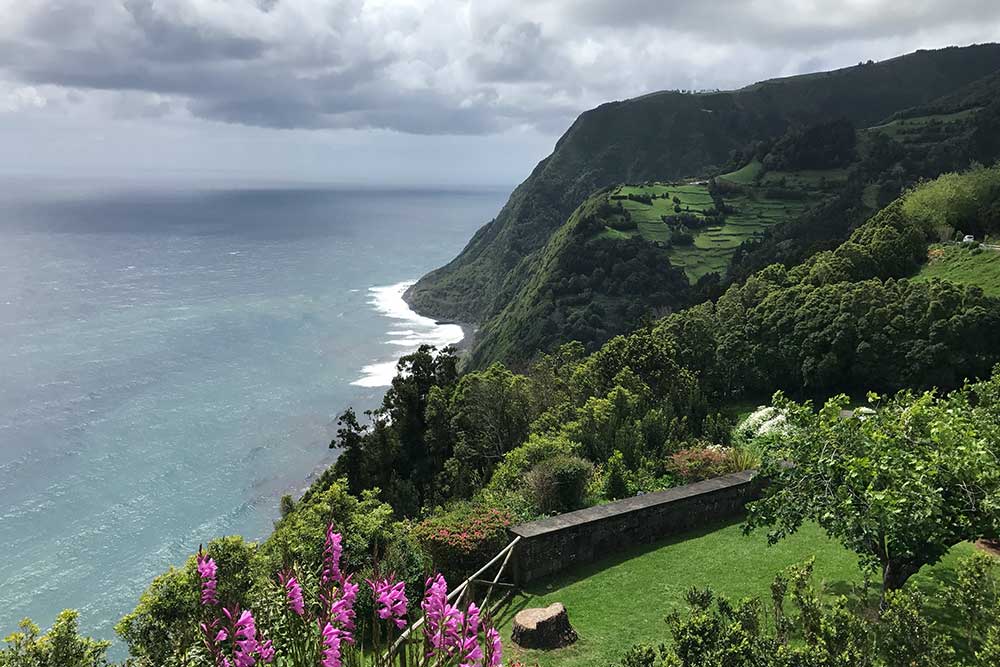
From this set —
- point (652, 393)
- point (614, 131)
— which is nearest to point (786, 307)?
point (652, 393)

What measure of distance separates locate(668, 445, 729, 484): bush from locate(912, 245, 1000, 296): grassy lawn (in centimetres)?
2607

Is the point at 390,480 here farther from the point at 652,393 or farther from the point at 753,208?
the point at 753,208

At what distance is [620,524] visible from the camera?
39.5 ft

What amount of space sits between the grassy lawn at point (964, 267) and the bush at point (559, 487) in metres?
29.4

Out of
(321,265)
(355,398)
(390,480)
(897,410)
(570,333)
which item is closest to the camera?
(897,410)

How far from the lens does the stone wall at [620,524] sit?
36.9 feet

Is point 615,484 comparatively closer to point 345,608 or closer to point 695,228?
point 345,608

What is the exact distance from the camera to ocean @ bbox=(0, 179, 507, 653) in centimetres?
4428

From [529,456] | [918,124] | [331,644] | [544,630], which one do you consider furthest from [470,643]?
[918,124]

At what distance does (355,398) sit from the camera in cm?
7244

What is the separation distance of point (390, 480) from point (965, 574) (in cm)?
2873

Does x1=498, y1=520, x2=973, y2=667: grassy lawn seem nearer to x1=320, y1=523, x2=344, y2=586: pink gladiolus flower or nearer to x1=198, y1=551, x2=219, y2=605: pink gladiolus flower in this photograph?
x1=320, y1=523, x2=344, y2=586: pink gladiolus flower

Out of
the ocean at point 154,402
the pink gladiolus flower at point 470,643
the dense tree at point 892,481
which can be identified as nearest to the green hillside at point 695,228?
the ocean at point 154,402

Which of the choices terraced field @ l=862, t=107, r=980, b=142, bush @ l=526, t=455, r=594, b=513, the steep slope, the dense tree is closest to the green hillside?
terraced field @ l=862, t=107, r=980, b=142
